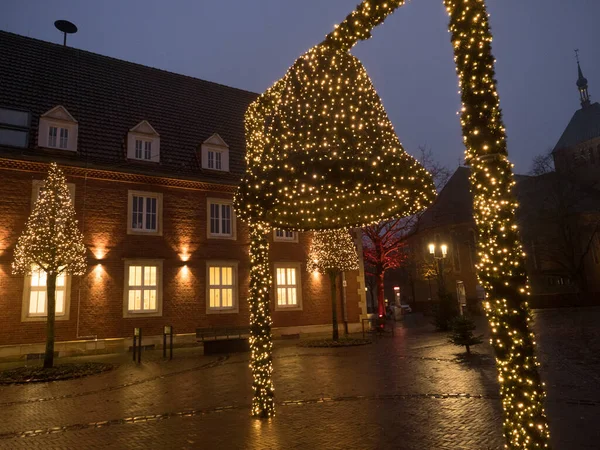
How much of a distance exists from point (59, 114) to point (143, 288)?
340 inches

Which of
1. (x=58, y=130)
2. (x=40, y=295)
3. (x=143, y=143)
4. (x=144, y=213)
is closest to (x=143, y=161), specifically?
(x=143, y=143)

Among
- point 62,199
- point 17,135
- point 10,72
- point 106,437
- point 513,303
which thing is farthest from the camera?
point 10,72

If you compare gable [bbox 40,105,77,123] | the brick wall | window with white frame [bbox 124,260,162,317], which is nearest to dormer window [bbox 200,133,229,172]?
the brick wall

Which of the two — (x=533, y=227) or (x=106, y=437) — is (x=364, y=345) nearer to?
(x=106, y=437)

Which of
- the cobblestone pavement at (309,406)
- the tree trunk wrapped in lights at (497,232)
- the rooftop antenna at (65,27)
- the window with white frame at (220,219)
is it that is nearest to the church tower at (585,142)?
the window with white frame at (220,219)

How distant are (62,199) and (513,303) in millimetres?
15535

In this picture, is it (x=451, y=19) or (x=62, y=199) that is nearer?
(x=451, y=19)

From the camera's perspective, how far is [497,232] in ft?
12.7

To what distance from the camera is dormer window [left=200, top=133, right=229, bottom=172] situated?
22875 mm

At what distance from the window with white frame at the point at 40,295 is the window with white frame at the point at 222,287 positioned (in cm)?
631

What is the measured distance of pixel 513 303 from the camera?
3.71 m

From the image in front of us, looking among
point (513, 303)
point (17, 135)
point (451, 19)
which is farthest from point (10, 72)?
point (513, 303)

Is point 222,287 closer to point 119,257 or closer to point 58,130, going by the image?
point 119,257

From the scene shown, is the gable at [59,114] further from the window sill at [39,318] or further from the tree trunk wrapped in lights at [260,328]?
the tree trunk wrapped in lights at [260,328]
